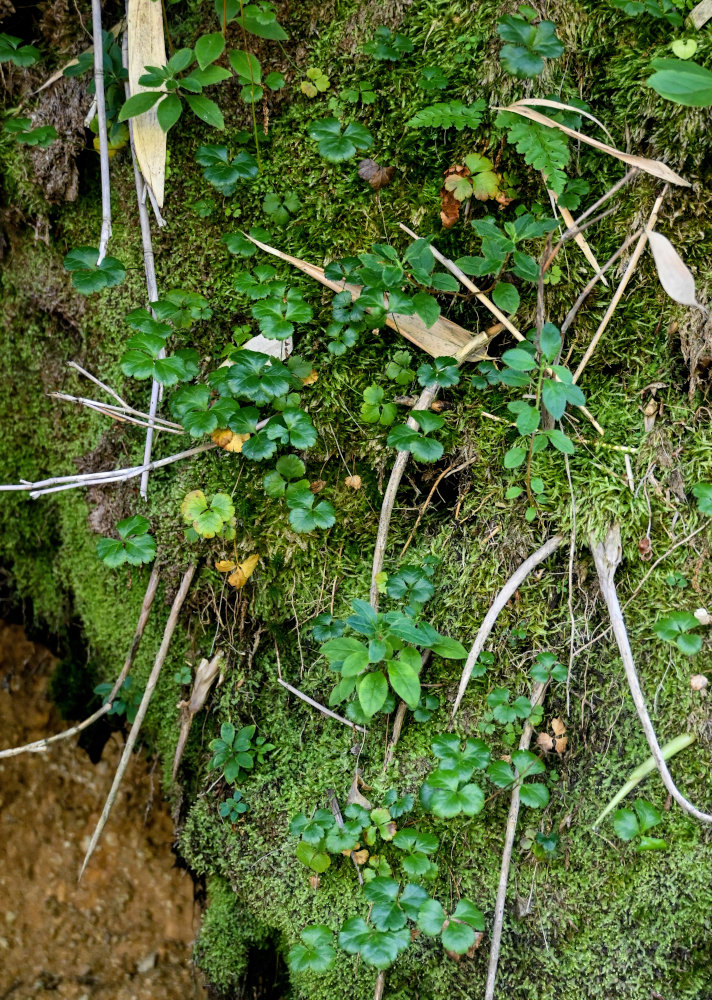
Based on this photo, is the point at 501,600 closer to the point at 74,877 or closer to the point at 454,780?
the point at 454,780

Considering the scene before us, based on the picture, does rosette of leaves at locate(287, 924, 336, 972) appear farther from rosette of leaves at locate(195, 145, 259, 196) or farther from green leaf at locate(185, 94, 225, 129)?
green leaf at locate(185, 94, 225, 129)

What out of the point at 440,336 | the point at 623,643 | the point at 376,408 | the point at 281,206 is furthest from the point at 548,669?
the point at 281,206

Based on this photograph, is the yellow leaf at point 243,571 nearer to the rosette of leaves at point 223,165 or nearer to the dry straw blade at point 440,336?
the dry straw blade at point 440,336

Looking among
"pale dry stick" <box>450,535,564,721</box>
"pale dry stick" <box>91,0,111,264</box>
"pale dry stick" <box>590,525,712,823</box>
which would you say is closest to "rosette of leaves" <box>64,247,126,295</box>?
"pale dry stick" <box>91,0,111,264</box>

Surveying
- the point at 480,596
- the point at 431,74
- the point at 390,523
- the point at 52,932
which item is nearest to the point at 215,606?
the point at 390,523

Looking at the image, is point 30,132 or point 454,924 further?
point 30,132

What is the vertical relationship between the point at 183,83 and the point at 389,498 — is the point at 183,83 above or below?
above

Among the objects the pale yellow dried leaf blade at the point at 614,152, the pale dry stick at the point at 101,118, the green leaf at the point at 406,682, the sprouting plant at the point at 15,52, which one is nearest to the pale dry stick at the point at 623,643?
the green leaf at the point at 406,682
